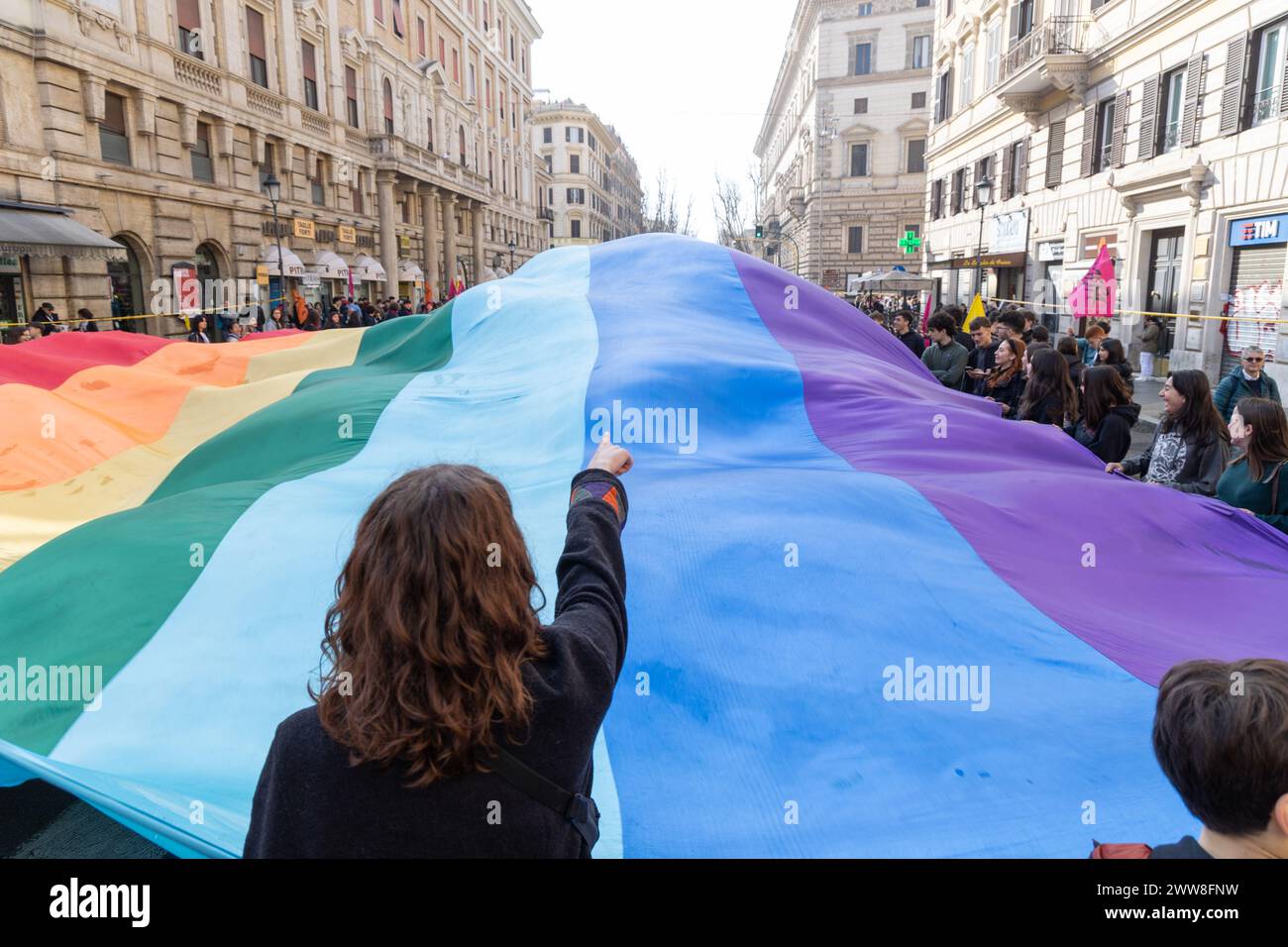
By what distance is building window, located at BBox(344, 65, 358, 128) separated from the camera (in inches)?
1143

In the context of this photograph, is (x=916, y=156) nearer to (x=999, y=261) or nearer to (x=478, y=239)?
(x=478, y=239)

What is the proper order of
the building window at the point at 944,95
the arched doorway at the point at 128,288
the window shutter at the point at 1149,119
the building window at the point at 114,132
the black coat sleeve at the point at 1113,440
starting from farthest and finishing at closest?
the building window at the point at 944,95, the arched doorway at the point at 128,288, the building window at the point at 114,132, the window shutter at the point at 1149,119, the black coat sleeve at the point at 1113,440

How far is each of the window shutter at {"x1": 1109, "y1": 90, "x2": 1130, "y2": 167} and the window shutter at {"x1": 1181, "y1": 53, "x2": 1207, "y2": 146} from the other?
2269mm

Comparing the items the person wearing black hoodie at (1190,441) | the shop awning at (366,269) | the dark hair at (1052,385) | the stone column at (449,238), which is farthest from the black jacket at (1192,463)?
the stone column at (449,238)

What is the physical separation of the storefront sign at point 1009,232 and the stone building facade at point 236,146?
1935cm

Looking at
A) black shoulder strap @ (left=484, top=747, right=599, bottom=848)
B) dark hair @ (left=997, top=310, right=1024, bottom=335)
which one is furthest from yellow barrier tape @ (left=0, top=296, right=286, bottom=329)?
black shoulder strap @ (left=484, top=747, right=599, bottom=848)

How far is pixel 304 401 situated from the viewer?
5211 millimetres

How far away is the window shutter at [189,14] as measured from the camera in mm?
20016

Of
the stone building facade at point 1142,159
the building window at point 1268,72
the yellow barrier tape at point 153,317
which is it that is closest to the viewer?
the building window at point 1268,72

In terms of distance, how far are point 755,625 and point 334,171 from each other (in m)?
28.5

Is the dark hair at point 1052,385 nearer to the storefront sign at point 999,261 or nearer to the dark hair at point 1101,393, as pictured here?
the dark hair at point 1101,393

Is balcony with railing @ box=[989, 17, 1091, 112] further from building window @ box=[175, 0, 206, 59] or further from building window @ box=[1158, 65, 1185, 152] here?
building window @ box=[175, 0, 206, 59]
